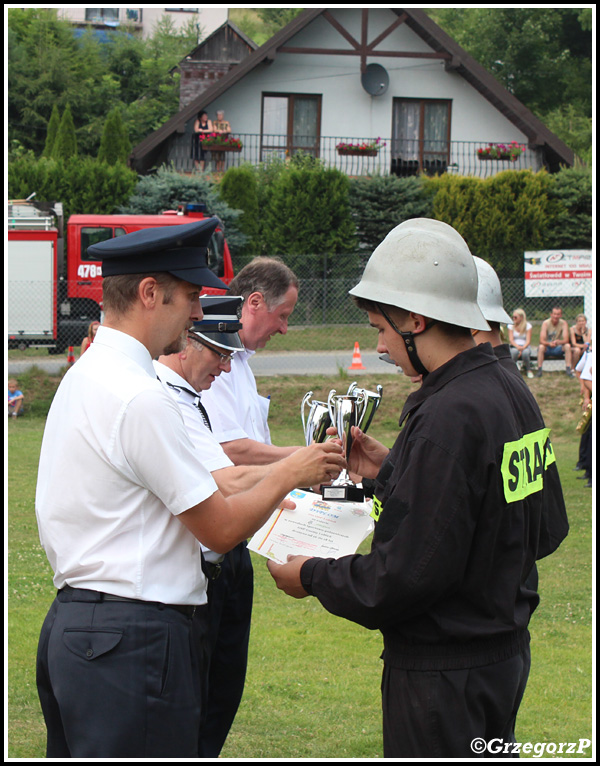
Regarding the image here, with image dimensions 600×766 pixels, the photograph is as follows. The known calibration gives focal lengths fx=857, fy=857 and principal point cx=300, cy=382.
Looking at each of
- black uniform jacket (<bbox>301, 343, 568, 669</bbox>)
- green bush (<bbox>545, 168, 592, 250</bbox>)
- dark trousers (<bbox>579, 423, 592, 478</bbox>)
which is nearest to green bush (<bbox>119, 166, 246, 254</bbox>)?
green bush (<bbox>545, 168, 592, 250</bbox>)

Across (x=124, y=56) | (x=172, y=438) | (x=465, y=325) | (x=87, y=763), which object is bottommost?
(x=87, y=763)

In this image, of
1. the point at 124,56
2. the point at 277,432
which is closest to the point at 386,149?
the point at 277,432

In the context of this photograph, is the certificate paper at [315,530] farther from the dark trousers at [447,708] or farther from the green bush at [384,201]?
the green bush at [384,201]

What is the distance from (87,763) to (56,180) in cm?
2533

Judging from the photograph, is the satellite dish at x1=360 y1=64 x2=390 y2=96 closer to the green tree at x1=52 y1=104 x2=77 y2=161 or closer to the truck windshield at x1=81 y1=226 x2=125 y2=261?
the truck windshield at x1=81 y1=226 x2=125 y2=261

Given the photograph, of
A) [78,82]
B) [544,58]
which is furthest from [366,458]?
[78,82]

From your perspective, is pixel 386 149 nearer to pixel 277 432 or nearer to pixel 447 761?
pixel 277 432

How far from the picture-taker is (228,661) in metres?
4.27

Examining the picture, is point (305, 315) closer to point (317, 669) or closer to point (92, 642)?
point (317, 669)

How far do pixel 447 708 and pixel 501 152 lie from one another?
2898cm

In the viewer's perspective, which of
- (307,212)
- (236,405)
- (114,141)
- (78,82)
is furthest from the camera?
(78,82)

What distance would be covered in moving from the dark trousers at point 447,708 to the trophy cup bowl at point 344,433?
87 cm

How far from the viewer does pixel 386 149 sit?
30.2 m

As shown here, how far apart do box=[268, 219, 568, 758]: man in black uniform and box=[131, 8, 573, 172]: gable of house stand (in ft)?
89.8
